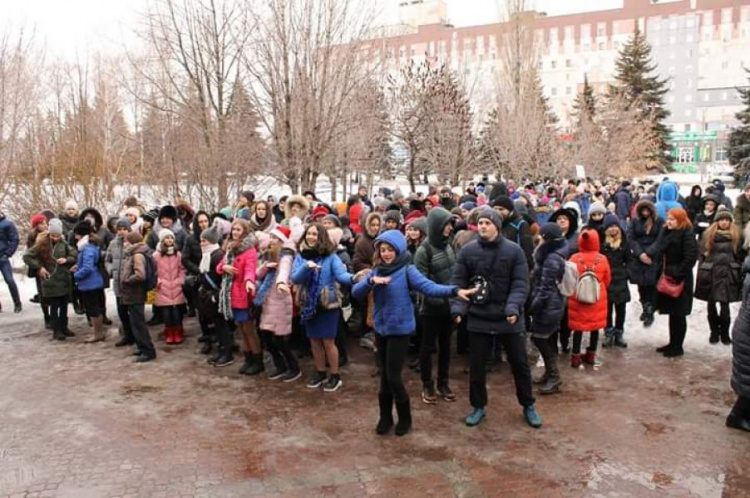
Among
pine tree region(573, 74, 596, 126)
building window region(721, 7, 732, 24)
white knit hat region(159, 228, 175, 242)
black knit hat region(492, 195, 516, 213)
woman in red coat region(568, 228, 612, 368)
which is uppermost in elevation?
building window region(721, 7, 732, 24)

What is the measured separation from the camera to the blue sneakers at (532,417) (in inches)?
218

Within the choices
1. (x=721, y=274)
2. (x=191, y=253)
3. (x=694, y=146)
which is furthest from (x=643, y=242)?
(x=694, y=146)

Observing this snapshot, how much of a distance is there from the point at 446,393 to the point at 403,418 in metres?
0.99

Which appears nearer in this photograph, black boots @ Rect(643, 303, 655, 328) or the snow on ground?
the snow on ground

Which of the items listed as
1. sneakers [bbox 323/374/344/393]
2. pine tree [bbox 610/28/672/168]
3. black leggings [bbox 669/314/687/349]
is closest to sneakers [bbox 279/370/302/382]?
sneakers [bbox 323/374/344/393]

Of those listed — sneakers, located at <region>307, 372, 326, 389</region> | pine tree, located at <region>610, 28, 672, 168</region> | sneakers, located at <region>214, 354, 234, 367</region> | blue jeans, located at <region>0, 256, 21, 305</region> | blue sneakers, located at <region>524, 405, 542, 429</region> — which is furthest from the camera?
pine tree, located at <region>610, 28, 672, 168</region>

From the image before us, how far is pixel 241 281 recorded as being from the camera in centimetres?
A: 702

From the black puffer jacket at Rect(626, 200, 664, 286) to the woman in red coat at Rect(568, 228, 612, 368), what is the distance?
1.36m

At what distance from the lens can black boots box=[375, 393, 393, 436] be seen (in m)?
5.42

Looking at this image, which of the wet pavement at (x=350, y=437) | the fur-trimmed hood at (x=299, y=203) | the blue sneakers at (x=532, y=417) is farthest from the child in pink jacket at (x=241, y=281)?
the blue sneakers at (x=532, y=417)

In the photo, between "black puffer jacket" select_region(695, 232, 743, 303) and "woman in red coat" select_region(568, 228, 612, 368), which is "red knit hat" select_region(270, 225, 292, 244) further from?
"black puffer jacket" select_region(695, 232, 743, 303)

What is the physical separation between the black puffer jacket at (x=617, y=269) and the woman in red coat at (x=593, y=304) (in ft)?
1.93

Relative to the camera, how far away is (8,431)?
565cm

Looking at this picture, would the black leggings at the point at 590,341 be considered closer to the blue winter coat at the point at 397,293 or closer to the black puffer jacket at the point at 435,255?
the black puffer jacket at the point at 435,255
